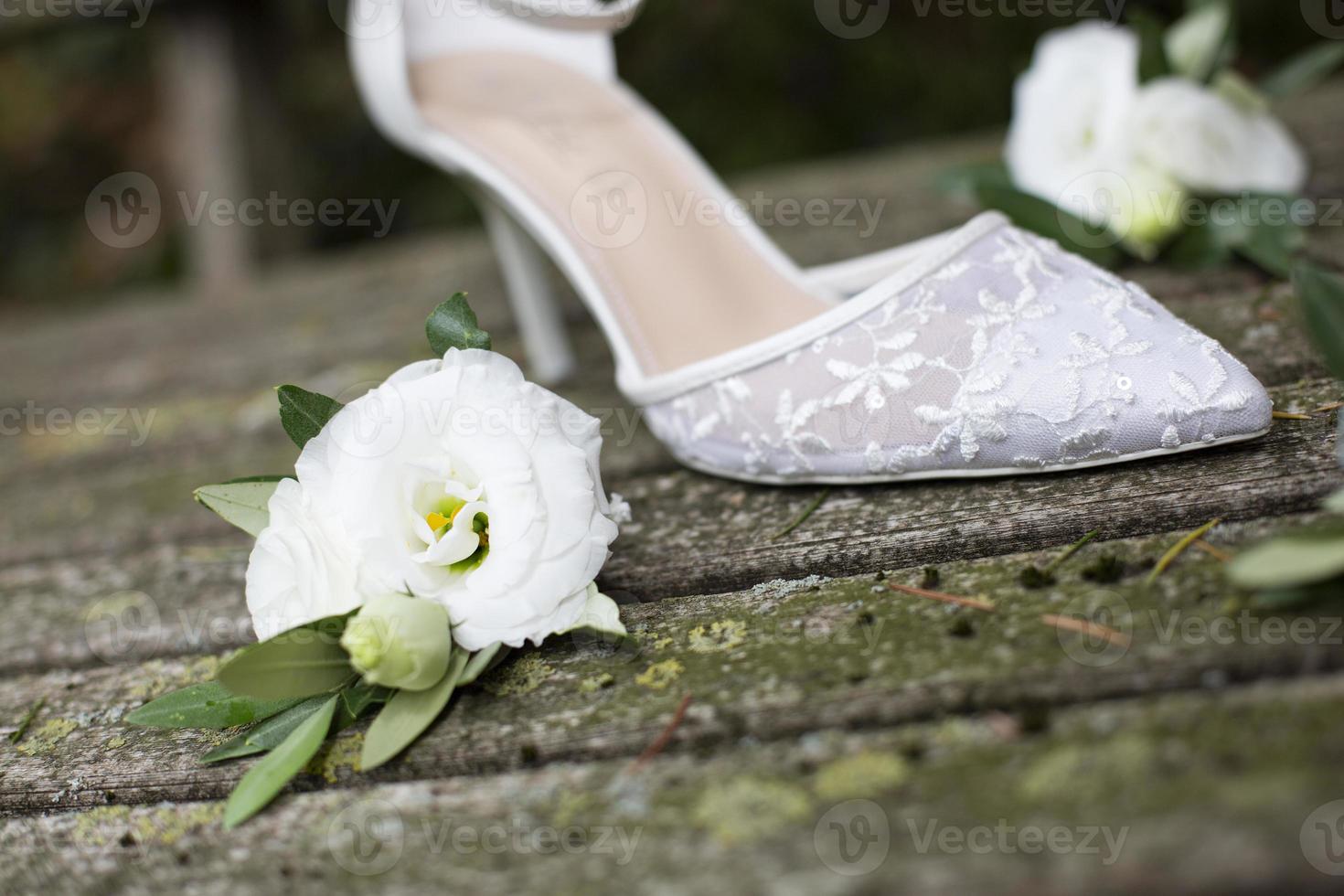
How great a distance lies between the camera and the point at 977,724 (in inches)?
20.2

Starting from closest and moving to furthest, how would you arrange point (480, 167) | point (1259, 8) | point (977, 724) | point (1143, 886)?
point (1143, 886), point (977, 724), point (480, 167), point (1259, 8)

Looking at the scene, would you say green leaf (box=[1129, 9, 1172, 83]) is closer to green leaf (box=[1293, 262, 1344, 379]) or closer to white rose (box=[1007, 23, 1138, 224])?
white rose (box=[1007, 23, 1138, 224])

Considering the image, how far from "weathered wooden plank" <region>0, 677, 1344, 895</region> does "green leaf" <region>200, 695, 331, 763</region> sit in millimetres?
40

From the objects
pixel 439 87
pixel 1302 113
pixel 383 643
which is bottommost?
pixel 383 643

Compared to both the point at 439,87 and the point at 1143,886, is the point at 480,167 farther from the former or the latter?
the point at 1143,886

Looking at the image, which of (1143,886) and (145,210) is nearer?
(1143,886)

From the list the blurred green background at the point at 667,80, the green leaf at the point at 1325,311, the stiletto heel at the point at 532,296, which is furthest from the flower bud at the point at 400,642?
the blurred green background at the point at 667,80

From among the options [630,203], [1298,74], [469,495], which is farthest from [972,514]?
[1298,74]

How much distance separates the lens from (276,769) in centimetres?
59

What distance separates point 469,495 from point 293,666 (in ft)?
0.47

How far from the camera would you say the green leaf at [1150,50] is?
111 cm

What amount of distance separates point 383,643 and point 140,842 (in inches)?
7.8

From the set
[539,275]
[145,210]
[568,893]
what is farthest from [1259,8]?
[145,210]

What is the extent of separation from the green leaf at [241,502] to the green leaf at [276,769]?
0.14m
